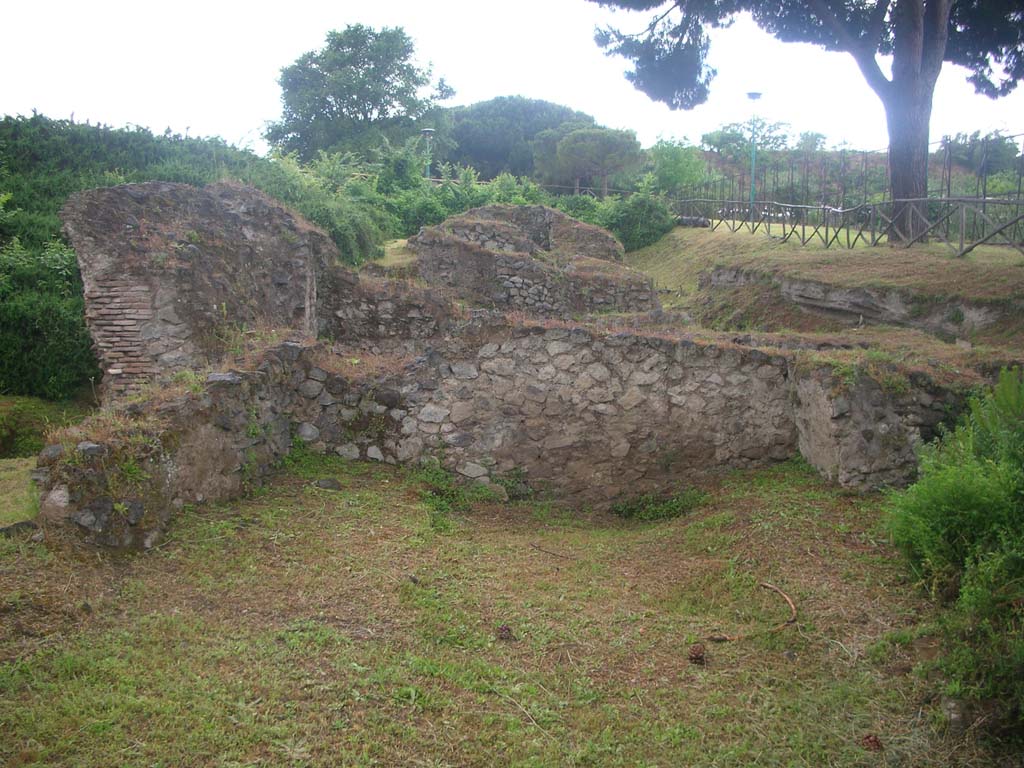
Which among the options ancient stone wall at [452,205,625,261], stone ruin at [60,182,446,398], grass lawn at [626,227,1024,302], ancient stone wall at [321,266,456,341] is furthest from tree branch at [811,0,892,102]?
stone ruin at [60,182,446,398]

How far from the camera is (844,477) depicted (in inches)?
253

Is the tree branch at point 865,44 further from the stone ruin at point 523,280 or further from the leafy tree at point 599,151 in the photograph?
the leafy tree at point 599,151

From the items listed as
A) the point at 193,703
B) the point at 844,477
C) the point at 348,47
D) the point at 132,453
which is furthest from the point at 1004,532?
the point at 348,47

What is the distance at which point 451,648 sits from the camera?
4.27 m

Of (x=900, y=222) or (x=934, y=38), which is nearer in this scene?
(x=934, y=38)

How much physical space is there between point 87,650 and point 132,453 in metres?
1.48

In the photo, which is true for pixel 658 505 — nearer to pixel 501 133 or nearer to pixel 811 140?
pixel 501 133

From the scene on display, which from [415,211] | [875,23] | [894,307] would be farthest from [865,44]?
[415,211]

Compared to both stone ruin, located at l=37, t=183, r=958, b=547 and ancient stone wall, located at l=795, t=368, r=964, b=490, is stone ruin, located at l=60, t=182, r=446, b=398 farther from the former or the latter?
ancient stone wall, located at l=795, t=368, r=964, b=490

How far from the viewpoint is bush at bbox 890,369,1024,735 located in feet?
12.4

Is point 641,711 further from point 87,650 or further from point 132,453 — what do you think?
point 132,453

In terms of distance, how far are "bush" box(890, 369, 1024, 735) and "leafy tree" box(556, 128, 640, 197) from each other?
30889mm

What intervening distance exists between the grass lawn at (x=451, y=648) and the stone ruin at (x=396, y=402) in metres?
0.53

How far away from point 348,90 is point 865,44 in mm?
25558
